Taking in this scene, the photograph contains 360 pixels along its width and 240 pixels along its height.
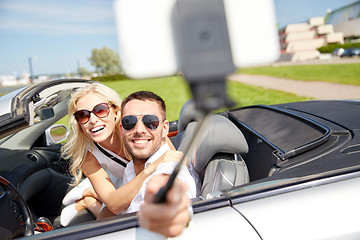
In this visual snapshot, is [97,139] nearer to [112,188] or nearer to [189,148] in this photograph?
[112,188]

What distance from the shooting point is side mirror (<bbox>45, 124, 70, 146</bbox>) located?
3482 millimetres

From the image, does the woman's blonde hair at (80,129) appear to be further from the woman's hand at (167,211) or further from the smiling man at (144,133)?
the woman's hand at (167,211)

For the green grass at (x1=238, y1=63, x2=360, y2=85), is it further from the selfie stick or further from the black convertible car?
the selfie stick

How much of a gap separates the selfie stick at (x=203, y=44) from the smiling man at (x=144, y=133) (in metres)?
1.23

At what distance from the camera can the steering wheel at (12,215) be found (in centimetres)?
185

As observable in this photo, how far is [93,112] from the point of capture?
2.22 meters

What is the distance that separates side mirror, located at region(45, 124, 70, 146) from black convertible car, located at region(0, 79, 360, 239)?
24cm

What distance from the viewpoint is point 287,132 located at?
2312mm

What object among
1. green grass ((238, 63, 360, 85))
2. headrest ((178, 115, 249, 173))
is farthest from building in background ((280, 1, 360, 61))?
headrest ((178, 115, 249, 173))

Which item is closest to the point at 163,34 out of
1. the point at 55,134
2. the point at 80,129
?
the point at 80,129

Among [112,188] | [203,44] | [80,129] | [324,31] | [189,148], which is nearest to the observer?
[203,44]

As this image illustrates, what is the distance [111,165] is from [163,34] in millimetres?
1933

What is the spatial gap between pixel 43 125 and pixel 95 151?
106 centimetres

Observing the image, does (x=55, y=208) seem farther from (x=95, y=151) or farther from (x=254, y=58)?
(x=254, y=58)
